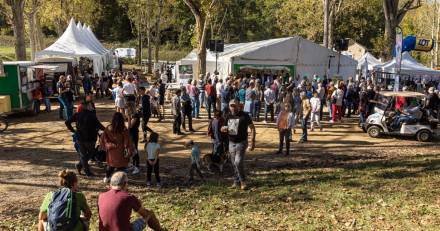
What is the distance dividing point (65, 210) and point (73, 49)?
1005 inches

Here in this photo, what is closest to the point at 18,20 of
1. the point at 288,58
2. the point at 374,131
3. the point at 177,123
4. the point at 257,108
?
the point at 288,58

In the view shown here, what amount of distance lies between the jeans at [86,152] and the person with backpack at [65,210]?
454 centimetres

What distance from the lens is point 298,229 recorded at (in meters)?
7.02

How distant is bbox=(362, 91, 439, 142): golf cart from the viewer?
14445mm

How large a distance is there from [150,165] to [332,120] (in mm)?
11041

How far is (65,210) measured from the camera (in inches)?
186

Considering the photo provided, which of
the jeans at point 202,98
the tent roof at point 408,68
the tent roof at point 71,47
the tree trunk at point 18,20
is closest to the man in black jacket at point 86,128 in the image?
the jeans at point 202,98

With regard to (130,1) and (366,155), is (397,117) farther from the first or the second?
(130,1)

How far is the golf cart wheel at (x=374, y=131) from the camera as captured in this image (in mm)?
14969

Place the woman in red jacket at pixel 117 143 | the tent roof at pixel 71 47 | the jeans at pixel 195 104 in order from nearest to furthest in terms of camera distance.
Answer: the woman in red jacket at pixel 117 143 < the jeans at pixel 195 104 < the tent roof at pixel 71 47

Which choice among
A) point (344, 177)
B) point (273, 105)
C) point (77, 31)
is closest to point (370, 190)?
point (344, 177)

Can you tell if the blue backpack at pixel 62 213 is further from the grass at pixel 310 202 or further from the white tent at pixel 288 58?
the white tent at pixel 288 58

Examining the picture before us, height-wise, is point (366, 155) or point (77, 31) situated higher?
point (77, 31)

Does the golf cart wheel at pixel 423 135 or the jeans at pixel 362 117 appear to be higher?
the jeans at pixel 362 117
